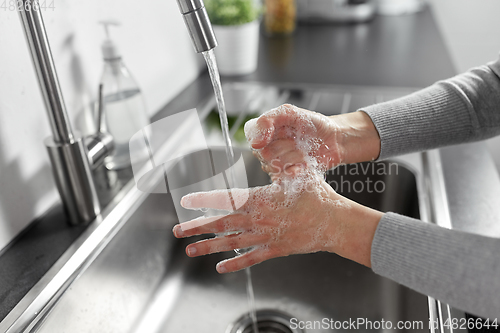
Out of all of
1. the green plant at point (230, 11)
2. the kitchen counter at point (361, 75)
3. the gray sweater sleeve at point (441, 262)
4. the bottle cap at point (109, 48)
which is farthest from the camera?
the green plant at point (230, 11)

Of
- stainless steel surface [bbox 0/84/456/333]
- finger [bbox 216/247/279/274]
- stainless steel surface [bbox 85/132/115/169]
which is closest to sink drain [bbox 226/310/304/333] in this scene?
stainless steel surface [bbox 0/84/456/333]

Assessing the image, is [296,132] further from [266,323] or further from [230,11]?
[230,11]

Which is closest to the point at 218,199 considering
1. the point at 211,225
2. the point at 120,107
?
the point at 211,225

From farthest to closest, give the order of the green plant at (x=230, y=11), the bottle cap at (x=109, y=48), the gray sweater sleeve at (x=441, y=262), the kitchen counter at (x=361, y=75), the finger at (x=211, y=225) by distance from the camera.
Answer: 1. the green plant at (x=230, y=11)
2. the bottle cap at (x=109, y=48)
3. the kitchen counter at (x=361, y=75)
4. the finger at (x=211, y=225)
5. the gray sweater sleeve at (x=441, y=262)

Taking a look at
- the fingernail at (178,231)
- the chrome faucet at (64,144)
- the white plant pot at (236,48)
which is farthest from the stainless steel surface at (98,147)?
the white plant pot at (236,48)

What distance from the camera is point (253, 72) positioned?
1.17 meters

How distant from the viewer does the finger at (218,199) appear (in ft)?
1.56

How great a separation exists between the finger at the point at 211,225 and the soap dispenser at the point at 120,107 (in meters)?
0.29

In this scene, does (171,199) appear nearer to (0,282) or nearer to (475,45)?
(0,282)

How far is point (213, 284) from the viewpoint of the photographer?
0.70 meters

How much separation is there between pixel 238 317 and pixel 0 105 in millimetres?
465

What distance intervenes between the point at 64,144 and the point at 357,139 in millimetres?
421

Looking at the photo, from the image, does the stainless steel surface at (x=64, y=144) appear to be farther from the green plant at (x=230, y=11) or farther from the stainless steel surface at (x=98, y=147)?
the green plant at (x=230, y=11)

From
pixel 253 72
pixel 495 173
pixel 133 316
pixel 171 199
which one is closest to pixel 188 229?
pixel 171 199
